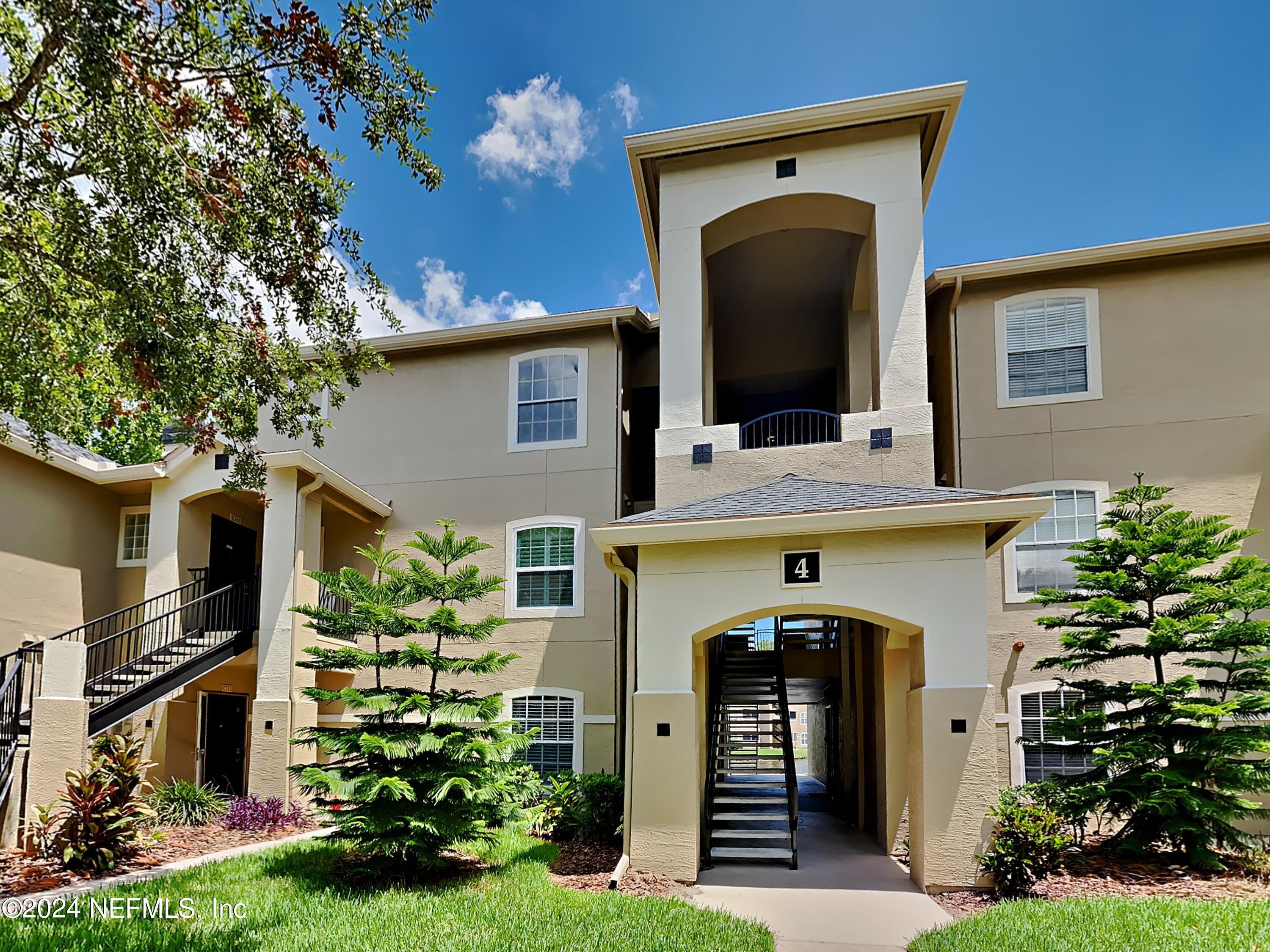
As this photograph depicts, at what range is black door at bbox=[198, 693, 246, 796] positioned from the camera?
45.4 feet

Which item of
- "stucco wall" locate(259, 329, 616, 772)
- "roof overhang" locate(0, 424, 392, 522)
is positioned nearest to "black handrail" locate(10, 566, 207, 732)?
"roof overhang" locate(0, 424, 392, 522)

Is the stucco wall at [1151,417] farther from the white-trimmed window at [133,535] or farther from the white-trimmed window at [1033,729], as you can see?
the white-trimmed window at [133,535]

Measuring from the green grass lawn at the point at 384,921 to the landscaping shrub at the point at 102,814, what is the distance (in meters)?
1.12

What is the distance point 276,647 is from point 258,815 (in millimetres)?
2413

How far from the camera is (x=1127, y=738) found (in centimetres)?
899

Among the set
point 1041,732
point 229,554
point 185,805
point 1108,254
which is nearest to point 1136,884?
point 1041,732

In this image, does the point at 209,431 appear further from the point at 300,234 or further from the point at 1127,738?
the point at 1127,738

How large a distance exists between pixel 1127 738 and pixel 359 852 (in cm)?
837

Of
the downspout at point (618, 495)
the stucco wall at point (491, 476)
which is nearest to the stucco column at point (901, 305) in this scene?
the downspout at point (618, 495)

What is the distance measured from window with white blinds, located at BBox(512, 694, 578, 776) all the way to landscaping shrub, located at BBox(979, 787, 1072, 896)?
23.2 ft

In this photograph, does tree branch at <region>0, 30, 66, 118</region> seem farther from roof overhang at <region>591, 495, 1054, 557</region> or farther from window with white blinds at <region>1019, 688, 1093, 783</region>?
window with white blinds at <region>1019, 688, 1093, 783</region>

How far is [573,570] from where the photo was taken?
46.8 ft

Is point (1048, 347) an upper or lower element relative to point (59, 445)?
upper

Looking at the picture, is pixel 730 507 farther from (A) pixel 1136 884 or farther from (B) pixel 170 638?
(B) pixel 170 638
